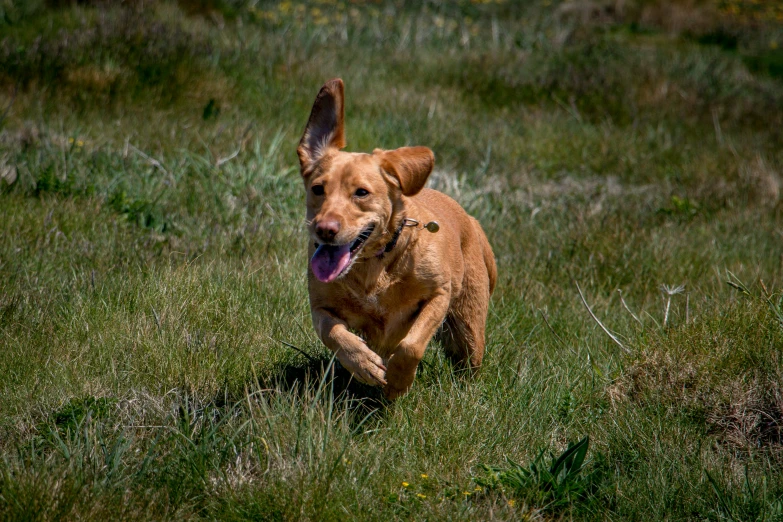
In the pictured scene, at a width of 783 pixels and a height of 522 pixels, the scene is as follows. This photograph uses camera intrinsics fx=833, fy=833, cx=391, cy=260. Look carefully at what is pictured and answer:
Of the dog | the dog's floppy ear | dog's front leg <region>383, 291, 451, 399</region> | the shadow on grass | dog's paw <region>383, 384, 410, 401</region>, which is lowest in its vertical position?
the shadow on grass

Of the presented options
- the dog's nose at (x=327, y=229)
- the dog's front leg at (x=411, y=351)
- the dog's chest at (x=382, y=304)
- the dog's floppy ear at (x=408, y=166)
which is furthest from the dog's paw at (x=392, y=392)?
the dog's floppy ear at (x=408, y=166)

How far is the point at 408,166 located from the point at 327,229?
0.59 meters

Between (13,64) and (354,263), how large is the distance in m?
5.39

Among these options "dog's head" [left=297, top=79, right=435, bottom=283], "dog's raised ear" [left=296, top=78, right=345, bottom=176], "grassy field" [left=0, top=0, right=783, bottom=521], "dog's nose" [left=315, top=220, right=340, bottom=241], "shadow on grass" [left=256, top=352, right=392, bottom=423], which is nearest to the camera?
"grassy field" [left=0, top=0, right=783, bottom=521]

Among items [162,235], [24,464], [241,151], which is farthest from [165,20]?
[24,464]

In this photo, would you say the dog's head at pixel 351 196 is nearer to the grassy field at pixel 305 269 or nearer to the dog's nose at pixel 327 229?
the dog's nose at pixel 327 229

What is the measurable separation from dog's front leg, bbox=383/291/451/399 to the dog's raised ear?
881 millimetres

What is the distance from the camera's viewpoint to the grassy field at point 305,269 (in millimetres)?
3207

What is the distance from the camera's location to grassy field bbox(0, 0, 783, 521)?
321 centimetres

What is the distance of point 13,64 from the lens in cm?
763

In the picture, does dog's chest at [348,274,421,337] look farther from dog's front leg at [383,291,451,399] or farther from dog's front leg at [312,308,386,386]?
dog's front leg at [312,308,386,386]

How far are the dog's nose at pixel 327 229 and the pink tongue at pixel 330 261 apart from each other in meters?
0.13

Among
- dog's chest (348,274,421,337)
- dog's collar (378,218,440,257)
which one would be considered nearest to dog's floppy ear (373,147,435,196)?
dog's collar (378,218,440,257)

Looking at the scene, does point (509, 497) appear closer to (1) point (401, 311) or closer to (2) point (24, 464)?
(1) point (401, 311)
